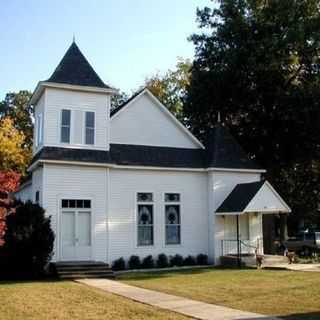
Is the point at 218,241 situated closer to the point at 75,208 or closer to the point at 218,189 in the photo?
the point at 218,189

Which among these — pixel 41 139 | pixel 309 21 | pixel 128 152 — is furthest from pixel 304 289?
pixel 309 21

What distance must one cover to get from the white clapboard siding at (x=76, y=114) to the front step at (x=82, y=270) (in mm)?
5663

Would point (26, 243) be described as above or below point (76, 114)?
below

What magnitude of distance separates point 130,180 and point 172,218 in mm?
2983

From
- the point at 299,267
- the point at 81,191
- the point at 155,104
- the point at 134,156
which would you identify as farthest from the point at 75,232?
the point at 299,267

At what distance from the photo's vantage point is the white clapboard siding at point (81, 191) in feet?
78.3

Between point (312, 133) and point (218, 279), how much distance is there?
14.5m

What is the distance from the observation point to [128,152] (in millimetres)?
26656

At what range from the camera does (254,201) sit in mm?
25781

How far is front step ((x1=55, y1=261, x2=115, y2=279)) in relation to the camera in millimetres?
21797

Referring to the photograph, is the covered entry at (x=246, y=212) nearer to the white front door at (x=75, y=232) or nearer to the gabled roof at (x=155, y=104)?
the gabled roof at (x=155, y=104)

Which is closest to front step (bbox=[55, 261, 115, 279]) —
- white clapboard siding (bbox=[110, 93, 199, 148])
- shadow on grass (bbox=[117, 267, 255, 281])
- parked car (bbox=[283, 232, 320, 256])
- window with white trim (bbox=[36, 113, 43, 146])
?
shadow on grass (bbox=[117, 267, 255, 281])

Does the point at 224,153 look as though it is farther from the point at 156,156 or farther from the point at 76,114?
the point at 76,114

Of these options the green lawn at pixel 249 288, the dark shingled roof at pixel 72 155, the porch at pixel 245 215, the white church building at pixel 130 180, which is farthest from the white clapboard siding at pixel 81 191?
the porch at pixel 245 215
